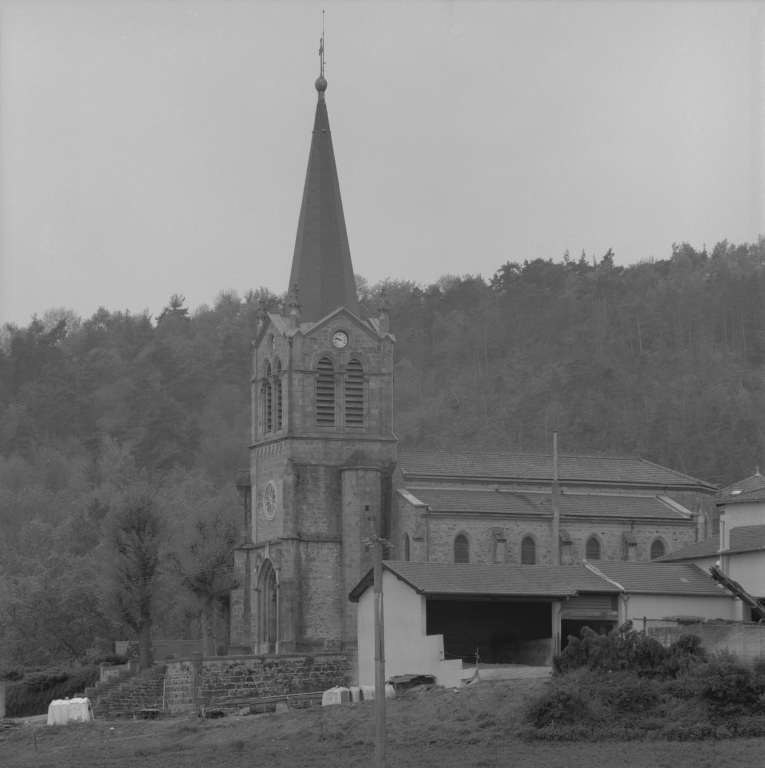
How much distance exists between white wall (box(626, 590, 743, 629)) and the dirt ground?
826 cm

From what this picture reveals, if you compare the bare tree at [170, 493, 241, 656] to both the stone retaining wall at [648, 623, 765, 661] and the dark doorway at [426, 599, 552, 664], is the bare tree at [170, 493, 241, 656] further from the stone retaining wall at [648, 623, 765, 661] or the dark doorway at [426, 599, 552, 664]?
the stone retaining wall at [648, 623, 765, 661]

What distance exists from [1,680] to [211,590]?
9480 mm

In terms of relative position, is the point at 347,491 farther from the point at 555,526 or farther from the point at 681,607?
the point at 681,607

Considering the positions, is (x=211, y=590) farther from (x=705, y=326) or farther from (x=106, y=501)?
(x=705, y=326)

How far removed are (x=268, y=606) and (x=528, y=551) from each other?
11.2 m

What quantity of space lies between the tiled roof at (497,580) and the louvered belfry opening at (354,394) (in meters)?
13.4

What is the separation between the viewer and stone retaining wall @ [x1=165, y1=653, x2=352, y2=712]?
6488 cm

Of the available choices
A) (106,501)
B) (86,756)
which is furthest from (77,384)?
(86,756)

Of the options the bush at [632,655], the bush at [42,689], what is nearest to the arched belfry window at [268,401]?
Result: the bush at [42,689]

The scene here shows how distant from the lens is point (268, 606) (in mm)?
76000

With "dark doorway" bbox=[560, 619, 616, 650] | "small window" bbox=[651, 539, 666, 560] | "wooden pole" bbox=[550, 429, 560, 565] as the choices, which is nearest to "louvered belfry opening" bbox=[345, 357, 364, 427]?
"wooden pole" bbox=[550, 429, 560, 565]

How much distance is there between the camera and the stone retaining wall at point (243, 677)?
213 ft

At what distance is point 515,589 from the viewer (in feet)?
203

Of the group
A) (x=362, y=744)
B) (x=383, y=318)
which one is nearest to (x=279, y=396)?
(x=383, y=318)
